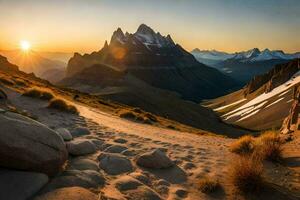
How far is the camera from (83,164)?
1078cm

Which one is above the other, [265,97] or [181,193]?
[265,97]

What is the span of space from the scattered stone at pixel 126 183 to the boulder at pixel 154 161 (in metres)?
1.64

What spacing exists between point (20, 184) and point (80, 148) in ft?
14.0

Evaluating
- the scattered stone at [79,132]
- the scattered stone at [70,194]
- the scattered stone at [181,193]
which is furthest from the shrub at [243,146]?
the scattered stone at [70,194]

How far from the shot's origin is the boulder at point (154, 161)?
38.1 feet

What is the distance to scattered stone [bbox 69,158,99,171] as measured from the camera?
1049 centimetres

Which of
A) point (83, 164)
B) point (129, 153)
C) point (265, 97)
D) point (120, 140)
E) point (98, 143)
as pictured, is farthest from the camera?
point (265, 97)

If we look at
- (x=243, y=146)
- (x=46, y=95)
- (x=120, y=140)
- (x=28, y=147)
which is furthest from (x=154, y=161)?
(x=46, y=95)

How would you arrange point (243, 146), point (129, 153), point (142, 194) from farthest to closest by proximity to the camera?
1. point (243, 146)
2. point (129, 153)
3. point (142, 194)

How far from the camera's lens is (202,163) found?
41.2ft

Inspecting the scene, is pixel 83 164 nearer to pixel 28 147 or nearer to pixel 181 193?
pixel 28 147

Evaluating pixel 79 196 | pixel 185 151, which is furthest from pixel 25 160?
pixel 185 151

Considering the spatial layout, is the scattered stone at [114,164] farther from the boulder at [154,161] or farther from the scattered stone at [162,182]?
the scattered stone at [162,182]

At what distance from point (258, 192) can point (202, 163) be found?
3.33 meters
